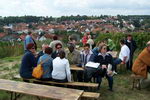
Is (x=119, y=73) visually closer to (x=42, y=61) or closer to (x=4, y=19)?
(x=42, y=61)

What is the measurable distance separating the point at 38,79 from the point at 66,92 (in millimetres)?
1629

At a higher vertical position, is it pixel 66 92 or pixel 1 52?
pixel 66 92

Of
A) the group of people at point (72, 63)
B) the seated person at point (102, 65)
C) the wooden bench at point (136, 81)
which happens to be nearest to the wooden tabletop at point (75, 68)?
the group of people at point (72, 63)

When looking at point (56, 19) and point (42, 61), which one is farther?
point (56, 19)

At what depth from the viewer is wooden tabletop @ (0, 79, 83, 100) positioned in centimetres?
442

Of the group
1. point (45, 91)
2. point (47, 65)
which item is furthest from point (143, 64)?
point (45, 91)

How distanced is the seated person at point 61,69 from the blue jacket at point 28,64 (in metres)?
0.60

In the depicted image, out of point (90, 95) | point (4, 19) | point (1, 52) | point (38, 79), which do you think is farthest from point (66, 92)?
point (4, 19)

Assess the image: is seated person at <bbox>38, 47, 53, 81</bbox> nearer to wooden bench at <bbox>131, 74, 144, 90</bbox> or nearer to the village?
wooden bench at <bbox>131, 74, 144, 90</bbox>

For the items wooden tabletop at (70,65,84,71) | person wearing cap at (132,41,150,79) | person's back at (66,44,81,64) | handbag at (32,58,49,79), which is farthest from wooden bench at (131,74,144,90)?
handbag at (32,58,49,79)

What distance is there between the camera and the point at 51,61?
19.7 ft

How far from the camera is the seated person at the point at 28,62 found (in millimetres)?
6074

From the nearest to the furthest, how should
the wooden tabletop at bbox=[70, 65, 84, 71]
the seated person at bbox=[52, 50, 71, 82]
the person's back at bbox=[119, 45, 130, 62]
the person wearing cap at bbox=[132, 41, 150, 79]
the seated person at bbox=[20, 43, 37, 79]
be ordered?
the seated person at bbox=[52, 50, 71, 82]
the seated person at bbox=[20, 43, 37, 79]
the wooden tabletop at bbox=[70, 65, 84, 71]
the person wearing cap at bbox=[132, 41, 150, 79]
the person's back at bbox=[119, 45, 130, 62]

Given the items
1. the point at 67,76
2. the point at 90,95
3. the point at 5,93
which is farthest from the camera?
the point at 5,93
